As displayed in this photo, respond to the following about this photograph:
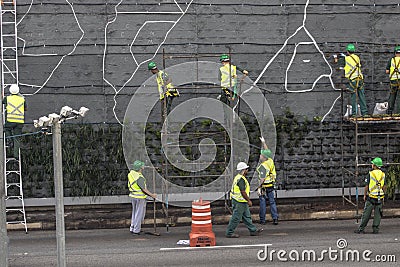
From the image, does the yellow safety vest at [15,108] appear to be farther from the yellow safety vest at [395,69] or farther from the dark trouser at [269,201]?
the yellow safety vest at [395,69]

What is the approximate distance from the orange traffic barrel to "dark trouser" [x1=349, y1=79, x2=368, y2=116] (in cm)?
634

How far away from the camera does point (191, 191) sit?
23.7 metres

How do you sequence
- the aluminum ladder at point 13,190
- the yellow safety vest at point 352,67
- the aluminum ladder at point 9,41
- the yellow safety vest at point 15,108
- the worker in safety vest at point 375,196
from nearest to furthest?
the worker in safety vest at point 375,196, the yellow safety vest at point 15,108, the aluminum ladder at point 13,190, the yellow safety vest at point 352,67, the aluminum ladder at point 9,41

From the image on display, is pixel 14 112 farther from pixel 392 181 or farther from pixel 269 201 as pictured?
pixel 392 181

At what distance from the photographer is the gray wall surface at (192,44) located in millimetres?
23312

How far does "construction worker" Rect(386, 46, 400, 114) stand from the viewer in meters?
22.3

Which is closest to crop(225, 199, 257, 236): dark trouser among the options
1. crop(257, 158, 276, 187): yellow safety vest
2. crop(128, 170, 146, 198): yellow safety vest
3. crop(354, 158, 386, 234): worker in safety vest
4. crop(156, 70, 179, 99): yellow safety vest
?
crop(257, 158, 276, 187): yellow safety vest

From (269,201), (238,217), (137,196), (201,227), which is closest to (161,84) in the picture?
(137,196)

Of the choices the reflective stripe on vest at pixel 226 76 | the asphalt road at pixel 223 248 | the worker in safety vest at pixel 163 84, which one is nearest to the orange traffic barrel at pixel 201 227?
the asphalt road at pixel 223 248

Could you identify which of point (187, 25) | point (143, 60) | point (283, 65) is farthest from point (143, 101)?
point (283, 65)

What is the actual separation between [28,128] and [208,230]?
25.0 feet

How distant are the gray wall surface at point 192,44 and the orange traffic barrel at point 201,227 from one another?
21.2 ft

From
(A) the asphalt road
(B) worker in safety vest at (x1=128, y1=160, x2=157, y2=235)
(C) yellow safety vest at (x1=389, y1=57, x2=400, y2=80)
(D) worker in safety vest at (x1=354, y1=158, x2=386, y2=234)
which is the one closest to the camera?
(A) the asphalt road

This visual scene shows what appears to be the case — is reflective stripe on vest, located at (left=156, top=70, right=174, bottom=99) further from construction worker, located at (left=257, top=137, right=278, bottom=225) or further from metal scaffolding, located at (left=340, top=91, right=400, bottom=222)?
metal scaffolding, located at (left=340, top=91, right=400, bottom=222)
